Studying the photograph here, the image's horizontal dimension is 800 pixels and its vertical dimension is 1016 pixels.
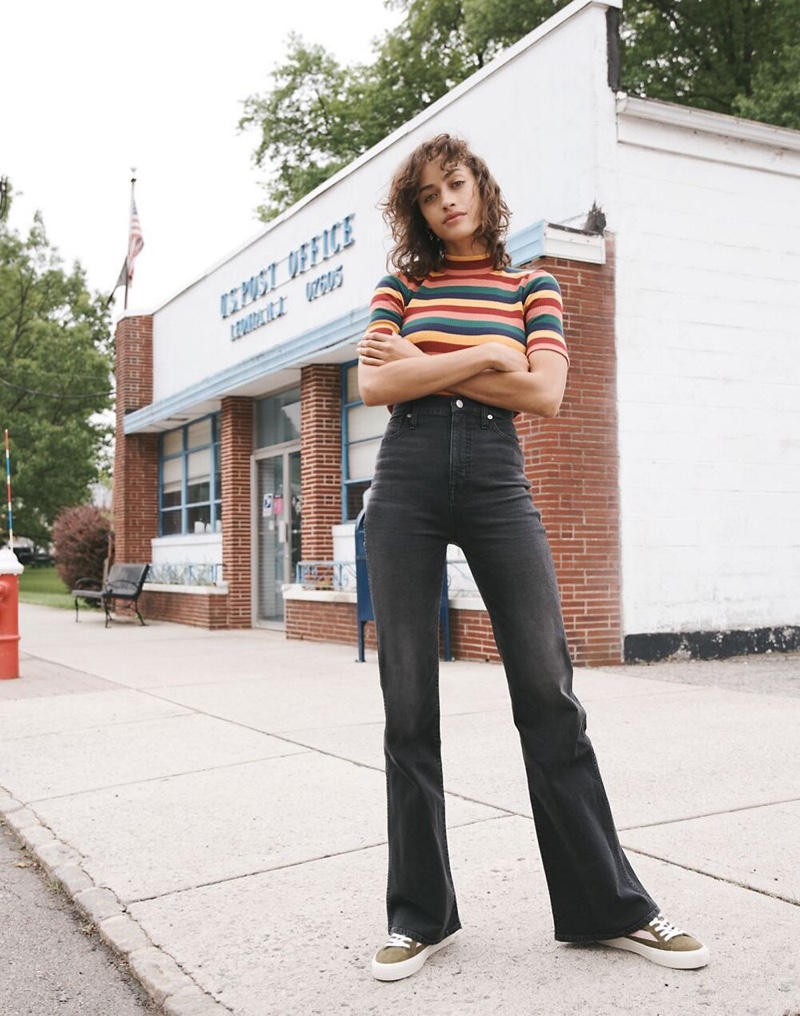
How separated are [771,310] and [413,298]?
27.3 feet

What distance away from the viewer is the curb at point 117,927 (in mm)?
2793

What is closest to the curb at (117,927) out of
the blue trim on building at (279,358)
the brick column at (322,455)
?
the blue trim on building at (279,358)

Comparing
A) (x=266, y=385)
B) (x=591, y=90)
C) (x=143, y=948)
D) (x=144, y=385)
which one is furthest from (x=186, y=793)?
(x=144, y=385)

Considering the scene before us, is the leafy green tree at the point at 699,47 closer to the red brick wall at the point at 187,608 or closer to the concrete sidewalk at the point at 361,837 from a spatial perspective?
the red brick wall at the point at 187,608

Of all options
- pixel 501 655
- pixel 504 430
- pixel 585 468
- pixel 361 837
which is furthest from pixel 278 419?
pixel 501 655

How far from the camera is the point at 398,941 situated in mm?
2861

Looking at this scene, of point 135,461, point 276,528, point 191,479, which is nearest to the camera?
point 276,528

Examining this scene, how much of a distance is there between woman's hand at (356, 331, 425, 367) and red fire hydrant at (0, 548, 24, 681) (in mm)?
7048

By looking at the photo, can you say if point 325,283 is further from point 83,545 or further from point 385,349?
point 385,349

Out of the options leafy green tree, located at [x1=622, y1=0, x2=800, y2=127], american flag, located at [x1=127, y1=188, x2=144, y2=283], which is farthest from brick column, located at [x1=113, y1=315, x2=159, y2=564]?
leafy green tree, located at [x1=622, y1=0, x2=800, y2=127]

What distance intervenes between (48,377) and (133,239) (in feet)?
50.2

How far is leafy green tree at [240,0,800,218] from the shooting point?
21.7m

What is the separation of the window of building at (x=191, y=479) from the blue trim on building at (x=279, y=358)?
48 centimetres

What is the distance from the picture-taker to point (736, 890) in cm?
337
